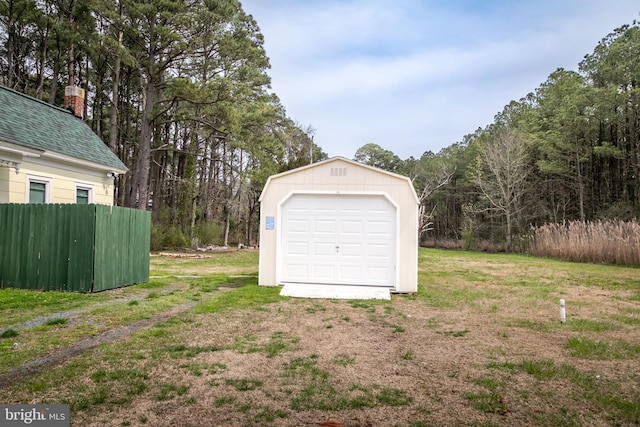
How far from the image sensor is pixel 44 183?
10891mm

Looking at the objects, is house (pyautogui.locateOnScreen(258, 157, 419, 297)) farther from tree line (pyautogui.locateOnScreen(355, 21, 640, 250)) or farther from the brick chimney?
tree line (pyautogui.locateOnScreen(355, 21, 640, 250))

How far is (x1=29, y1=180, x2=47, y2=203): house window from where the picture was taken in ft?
34.4

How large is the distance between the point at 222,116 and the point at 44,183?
10.8 metres

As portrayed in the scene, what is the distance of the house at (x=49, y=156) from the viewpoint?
9.80 metres

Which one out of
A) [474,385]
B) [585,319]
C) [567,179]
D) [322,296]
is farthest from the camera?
[567,179]

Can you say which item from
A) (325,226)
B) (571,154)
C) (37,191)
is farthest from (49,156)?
(571,154)

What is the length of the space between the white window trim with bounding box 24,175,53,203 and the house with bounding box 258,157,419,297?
6.09 metres

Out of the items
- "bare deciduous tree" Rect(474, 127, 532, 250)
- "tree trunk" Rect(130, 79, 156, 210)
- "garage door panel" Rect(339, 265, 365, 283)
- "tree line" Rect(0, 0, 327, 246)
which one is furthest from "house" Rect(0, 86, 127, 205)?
"bare deciduous tree" Rect(474, 127, 532, 250)

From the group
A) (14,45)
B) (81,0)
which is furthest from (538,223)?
(14,45)

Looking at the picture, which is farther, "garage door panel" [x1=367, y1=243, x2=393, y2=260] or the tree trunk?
the tree trunk

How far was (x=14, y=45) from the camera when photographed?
21844 millimetres

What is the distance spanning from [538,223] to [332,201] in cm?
2859

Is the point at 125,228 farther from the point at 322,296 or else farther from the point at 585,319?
the point at 585,319

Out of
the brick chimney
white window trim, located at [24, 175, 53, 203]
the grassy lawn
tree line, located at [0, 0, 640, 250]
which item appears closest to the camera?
the grassy lawn
